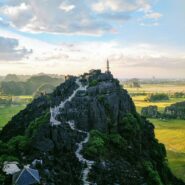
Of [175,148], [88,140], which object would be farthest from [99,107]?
[175,148]

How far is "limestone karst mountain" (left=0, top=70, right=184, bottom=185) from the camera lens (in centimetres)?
6675

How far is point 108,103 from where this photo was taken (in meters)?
91.2

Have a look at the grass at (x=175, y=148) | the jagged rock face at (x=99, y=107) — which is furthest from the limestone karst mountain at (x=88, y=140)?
the grass at (x=175, y=148)

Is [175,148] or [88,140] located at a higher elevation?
[88,140]

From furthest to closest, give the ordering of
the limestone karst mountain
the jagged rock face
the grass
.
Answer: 1. the grass
2. the jagged rock face
3. the limestone karst mountain

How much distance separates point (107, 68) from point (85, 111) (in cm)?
3773

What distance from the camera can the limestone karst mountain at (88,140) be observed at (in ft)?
219

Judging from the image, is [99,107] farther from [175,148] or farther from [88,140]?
[175,148]

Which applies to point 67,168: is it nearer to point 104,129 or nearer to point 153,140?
point 104,129

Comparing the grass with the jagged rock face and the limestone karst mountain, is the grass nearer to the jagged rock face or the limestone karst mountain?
the limestone karst mountain

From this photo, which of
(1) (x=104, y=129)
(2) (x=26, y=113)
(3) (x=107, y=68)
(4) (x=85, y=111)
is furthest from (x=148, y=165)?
(3) (x=107, y=68)

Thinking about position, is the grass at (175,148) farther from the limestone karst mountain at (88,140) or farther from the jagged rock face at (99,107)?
the jagged rock face at (99,107)

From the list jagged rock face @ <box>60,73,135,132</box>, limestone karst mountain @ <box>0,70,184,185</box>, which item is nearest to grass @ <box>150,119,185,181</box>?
limestone karst mountain @ <box>0,70,184,185</box>

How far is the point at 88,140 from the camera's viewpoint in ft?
256
